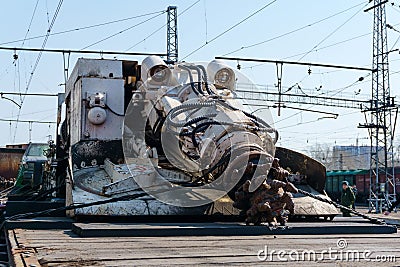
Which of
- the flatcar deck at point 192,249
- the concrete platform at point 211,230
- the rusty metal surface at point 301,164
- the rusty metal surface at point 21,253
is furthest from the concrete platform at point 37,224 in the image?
the rusty metal surface at point 301,164

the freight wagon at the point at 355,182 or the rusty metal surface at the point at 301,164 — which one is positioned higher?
the rusty metal surface at the point at 301,164

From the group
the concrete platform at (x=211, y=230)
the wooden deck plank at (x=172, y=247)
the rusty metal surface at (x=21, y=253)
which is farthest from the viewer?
the concrete platform at (x=211, y=230)

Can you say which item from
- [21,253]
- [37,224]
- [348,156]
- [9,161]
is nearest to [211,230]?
[37,224]

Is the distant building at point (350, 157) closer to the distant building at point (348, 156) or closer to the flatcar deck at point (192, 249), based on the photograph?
the distant building at point (348, 156)

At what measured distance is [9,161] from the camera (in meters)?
28.0

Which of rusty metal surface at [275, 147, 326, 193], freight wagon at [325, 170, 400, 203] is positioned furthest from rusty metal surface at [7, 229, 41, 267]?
freight wagon at [325, 170, 400, 203]

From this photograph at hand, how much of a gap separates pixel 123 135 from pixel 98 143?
0.47 m

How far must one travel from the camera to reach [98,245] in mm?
4266

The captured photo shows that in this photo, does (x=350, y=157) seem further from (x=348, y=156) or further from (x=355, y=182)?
(x=355, y=182)

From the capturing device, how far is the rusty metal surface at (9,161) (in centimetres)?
2780

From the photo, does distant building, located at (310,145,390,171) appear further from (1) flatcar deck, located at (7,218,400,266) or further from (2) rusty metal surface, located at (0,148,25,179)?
(1) flatcar deck, located at (7,218,400,266)

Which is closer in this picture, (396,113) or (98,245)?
(98,245)

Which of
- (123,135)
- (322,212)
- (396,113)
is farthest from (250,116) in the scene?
(396,113)

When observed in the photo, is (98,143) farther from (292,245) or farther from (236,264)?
(236,264)
